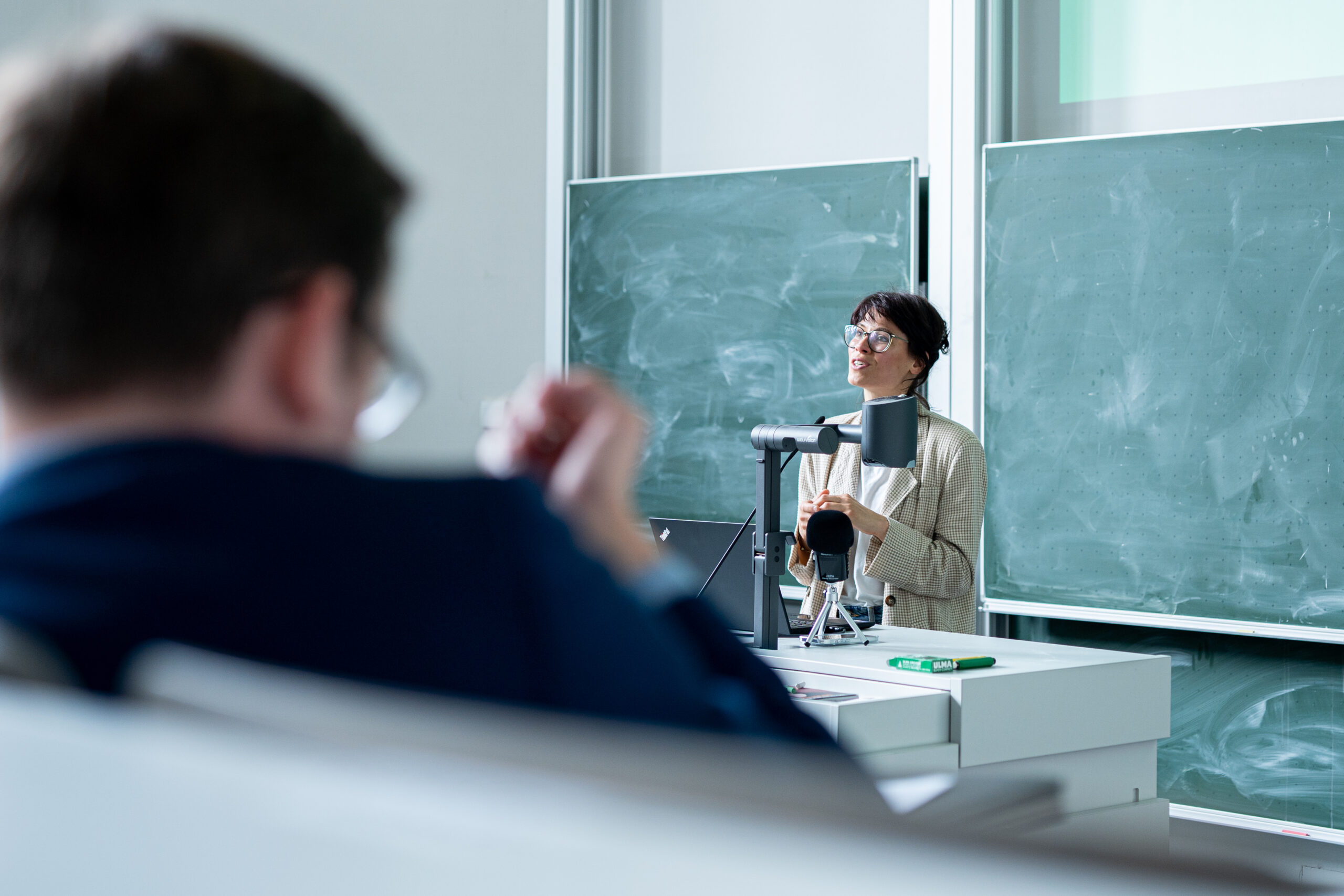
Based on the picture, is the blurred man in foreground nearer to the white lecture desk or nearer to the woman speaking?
the white lecture desk

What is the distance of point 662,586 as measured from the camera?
0.62 m

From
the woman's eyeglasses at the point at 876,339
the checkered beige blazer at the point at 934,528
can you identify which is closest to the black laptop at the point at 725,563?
the checkered beige blazer at the point at 934,528

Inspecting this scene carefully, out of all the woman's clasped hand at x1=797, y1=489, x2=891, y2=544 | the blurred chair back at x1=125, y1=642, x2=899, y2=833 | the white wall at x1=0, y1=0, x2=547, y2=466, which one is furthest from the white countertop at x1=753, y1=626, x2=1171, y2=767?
the white wall at x1=0, y1=0, x2=547, y2=466

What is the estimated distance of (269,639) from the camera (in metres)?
0.46

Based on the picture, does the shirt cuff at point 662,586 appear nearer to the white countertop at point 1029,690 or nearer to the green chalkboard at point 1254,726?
the white countertop at point 1029,690

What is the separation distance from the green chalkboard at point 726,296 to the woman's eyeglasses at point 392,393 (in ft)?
11.2

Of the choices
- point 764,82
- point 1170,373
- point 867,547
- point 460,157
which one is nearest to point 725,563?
point 867,547

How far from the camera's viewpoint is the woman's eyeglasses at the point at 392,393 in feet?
1.96

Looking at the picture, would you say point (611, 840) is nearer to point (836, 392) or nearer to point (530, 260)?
point (836, 392)

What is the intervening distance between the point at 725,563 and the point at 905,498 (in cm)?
58

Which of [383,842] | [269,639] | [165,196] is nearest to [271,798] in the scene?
[383,842]

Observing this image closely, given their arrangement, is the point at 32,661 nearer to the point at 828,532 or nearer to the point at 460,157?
the point at 828,532

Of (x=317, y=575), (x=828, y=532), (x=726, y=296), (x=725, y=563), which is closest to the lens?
(x=317, y=575)

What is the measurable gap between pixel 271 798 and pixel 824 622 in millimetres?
2282
